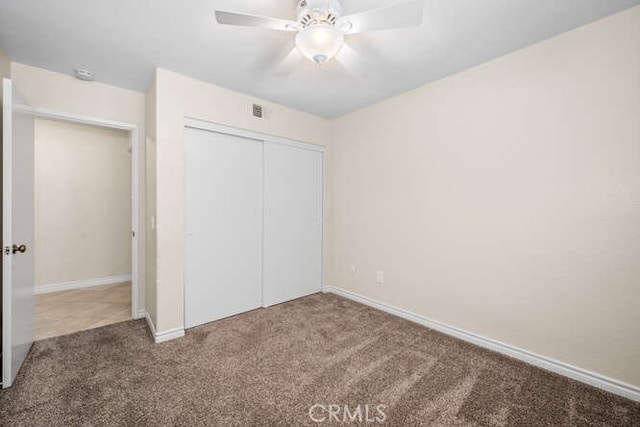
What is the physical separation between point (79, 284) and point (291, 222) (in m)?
3.35

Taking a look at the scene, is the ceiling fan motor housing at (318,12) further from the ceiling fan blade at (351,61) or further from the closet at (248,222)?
the closet at (248,222)

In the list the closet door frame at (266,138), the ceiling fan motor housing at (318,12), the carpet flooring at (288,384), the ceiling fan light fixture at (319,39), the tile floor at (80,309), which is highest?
the ceiling fan motor housing at (318,12)

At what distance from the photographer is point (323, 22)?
144 centimetres

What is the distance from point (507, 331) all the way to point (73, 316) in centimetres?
428

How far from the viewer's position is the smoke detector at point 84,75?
229 centimetres

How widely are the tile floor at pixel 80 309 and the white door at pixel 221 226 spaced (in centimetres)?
99

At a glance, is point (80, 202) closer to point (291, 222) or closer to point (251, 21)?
point (291, 222)

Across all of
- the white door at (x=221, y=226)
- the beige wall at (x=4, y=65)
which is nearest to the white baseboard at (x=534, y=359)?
the white door at (x=221, y=226)

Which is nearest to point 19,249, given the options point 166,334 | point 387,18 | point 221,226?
point 166,334

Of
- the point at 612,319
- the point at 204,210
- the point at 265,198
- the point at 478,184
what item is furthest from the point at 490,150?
the point at 204,210

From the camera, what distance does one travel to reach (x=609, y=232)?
5.50ft

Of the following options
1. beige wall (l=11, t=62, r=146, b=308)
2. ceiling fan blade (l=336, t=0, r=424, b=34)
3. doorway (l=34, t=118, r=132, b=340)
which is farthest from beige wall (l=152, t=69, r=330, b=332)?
ceiling fan blade (l=336, t=0, r=424, b=34)

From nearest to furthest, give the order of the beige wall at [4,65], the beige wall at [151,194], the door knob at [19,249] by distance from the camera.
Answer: the door knob at [19,249]
the beige wall at [4,65]
the beige wall at [151,194]

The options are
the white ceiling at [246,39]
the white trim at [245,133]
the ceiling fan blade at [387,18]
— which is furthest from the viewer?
the white trim at [245,133]
